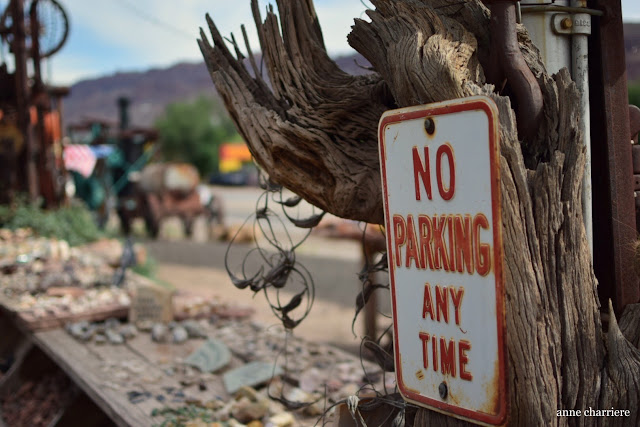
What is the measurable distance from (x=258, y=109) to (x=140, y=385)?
183cm

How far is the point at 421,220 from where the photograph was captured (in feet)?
5.07

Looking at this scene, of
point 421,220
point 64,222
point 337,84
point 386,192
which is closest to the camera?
point 421,220

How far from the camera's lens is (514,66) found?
Answer: 5.22 feet

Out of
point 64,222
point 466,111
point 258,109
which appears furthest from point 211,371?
point 64,222

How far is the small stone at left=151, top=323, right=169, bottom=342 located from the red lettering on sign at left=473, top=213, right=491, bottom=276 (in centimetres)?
321

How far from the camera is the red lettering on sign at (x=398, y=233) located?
5.27 feet

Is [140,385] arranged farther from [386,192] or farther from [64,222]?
[64,222]

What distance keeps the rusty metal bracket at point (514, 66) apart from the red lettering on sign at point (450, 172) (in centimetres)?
24

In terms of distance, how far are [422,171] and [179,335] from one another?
10.1 feet

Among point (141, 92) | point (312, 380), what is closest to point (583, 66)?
point (312, 380)

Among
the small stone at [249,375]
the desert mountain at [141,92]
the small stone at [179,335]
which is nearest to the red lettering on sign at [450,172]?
the small stone at [249,375]

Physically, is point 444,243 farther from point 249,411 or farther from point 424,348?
point 249,411

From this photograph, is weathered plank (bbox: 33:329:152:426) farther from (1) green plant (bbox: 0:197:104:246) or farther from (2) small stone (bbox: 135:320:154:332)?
(1) green plant (bbox: 0:197:104:246)

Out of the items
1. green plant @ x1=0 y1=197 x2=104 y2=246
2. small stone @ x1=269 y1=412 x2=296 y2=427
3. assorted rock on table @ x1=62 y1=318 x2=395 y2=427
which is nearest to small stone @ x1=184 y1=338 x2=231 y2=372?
assorted rock on table @ x1=62 y1=318 x2=395 y2=427
